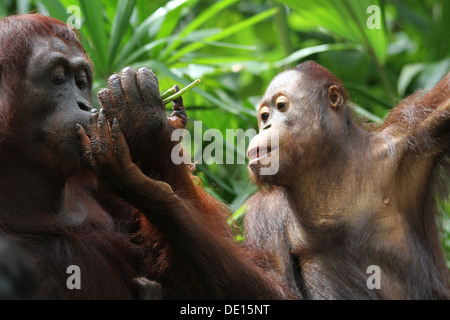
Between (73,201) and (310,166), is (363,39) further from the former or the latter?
(73,201)

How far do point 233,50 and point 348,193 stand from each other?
3721 millimetres

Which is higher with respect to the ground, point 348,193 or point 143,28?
point 143,28

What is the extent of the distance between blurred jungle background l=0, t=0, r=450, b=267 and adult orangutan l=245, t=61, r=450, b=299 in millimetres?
370

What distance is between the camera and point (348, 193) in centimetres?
361

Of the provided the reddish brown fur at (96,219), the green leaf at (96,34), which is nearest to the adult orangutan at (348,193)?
the reddish brown fur at (96,219)

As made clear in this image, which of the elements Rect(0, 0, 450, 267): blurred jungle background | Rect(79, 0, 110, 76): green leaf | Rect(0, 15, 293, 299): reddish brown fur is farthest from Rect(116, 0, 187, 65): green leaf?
Rect(0, 15, 293, 299): reddish brown fur

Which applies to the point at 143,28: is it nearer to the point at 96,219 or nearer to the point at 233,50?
the point at 96,219

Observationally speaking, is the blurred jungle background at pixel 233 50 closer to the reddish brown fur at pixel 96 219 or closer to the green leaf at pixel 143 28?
the green leaf at pixel 143 28

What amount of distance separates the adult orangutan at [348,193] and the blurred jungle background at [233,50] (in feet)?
1.22

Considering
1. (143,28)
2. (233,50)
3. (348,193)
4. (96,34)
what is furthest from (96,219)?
(233,50)

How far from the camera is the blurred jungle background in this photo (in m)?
4.68

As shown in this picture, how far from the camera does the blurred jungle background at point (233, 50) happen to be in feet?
15.4

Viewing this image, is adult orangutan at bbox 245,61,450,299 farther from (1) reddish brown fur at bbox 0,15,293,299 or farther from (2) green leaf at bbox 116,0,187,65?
(2) green leaf at bbox 116,0,187,65
